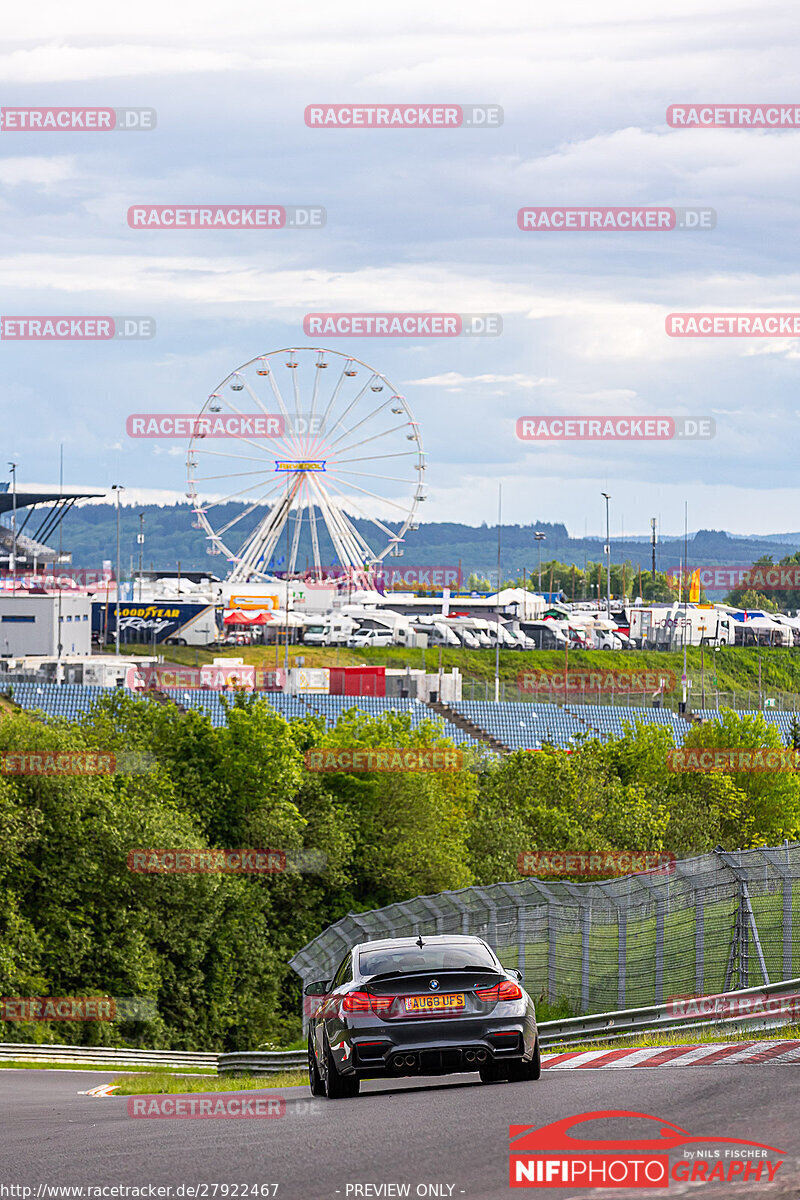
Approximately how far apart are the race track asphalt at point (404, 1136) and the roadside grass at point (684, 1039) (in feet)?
4.63

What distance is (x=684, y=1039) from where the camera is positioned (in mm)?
13344

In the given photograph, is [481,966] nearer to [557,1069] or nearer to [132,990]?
[557,1069]

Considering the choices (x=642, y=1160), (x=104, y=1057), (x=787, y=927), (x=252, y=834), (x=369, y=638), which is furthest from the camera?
(x=369, y=638)

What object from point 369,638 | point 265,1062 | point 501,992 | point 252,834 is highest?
point 501,992

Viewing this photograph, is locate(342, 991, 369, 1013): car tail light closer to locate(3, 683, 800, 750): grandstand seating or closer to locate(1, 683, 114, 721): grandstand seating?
locate(1, 683, 114, 721): grandstand seating

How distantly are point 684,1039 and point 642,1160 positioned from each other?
6.07 m

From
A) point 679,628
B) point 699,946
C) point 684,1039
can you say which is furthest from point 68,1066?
point 679,628

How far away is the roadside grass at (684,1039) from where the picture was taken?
39.6ft

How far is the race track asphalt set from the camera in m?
7.63

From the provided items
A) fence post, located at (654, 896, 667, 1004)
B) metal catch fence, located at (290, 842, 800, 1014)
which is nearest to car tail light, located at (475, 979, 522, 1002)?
metal catch fence, located at (290, 842, 800, 1014)

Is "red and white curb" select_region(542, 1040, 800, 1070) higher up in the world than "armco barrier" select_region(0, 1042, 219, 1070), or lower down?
higher up

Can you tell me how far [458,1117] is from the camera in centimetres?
952

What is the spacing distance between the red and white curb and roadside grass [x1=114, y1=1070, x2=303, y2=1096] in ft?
11.6

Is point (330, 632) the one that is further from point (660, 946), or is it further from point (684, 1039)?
point (684, 1039)
